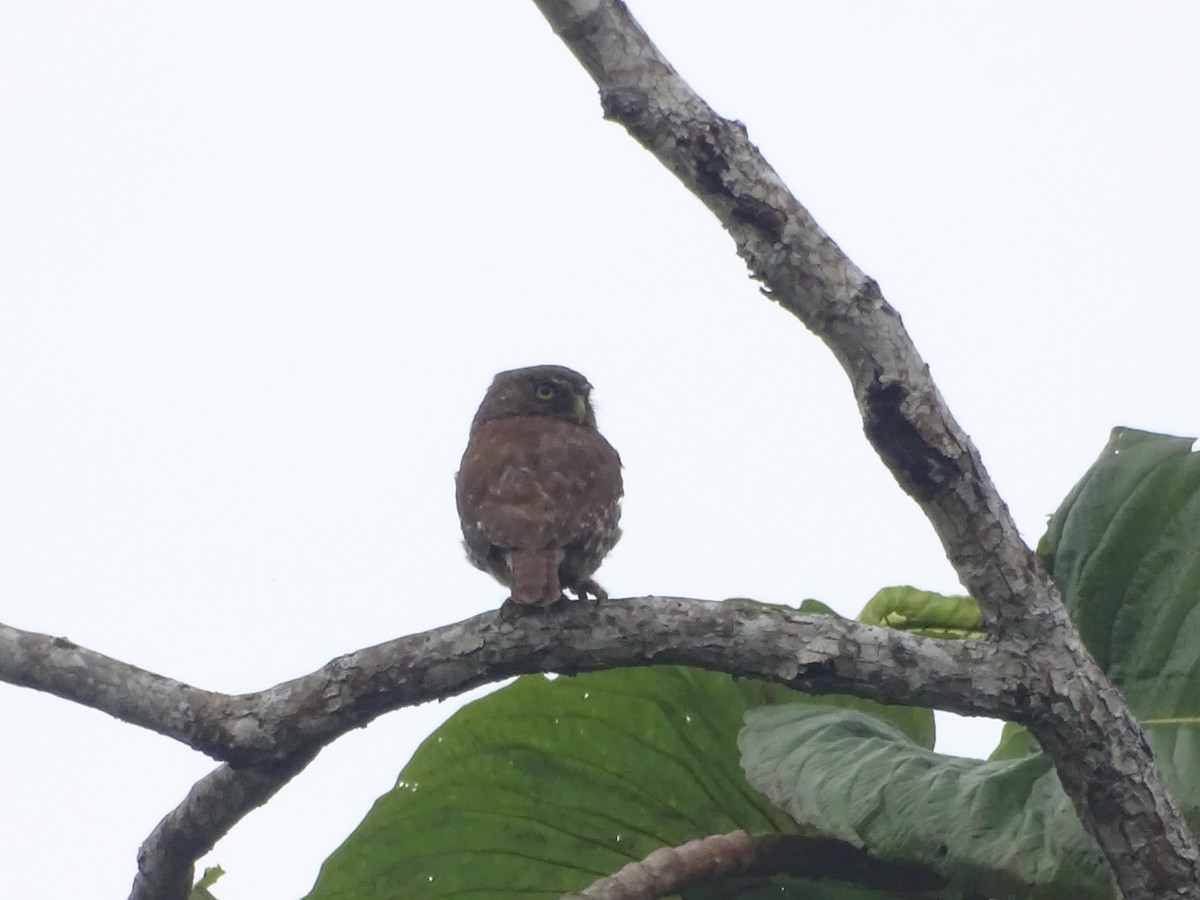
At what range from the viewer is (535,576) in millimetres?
3471

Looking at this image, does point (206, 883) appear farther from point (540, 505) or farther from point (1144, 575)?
point (1144, 575)

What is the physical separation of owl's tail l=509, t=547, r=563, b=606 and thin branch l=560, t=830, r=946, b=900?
2.06 ft

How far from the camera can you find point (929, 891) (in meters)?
3.41

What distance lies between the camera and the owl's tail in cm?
327

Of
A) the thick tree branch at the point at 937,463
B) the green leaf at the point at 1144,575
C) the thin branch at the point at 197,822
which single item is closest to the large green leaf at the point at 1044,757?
the green leaf at the point at 1144,575

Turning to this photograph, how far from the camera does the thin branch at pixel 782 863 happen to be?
331 centimetres

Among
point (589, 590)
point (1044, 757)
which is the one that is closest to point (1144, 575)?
point (1044, 757)

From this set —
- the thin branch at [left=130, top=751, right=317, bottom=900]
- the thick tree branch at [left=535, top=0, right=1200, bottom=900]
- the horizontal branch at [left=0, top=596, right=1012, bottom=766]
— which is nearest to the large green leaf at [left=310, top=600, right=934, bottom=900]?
the thin branch at [left=130, top=751, right=317, bottom=900]

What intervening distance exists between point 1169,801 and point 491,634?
128 cm

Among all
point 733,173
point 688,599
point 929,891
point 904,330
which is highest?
point 733,173

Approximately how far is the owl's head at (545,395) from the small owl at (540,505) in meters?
0.39

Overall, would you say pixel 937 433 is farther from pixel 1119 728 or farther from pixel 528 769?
pixel 528 769

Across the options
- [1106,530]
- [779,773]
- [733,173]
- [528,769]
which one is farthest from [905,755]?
Answer: [733,173]

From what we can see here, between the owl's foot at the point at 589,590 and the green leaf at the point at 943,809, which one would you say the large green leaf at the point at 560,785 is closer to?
the owl's foot at the point at 589,590
